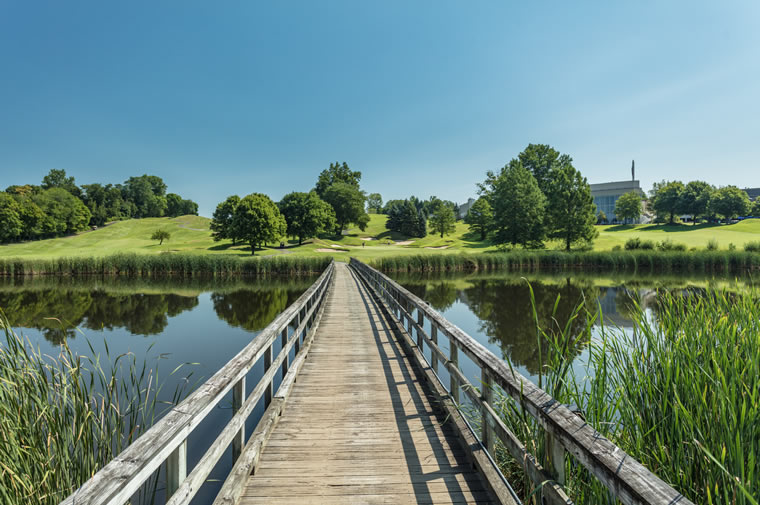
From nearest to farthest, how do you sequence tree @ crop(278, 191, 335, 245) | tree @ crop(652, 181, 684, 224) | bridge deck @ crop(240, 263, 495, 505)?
1. bridge deck @ crop(240, 263, 495, 505)
2. tree @ crop(278, 191, 335, 245)
3. tree @ crop(652, 181, 684, 224)

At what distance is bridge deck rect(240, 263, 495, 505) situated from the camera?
9.02 feet

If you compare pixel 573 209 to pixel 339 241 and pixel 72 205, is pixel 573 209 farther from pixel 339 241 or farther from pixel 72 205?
pixel 72 205

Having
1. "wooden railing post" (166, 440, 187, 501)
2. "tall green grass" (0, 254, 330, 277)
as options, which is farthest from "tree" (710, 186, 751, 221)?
"wooden railing post" (166, 440, 187, 501)

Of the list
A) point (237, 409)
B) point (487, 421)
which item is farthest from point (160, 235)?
point (487, 421)

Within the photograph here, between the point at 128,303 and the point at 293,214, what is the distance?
153 feet

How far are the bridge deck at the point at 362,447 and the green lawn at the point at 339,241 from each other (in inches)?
1455

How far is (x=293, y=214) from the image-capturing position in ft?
213

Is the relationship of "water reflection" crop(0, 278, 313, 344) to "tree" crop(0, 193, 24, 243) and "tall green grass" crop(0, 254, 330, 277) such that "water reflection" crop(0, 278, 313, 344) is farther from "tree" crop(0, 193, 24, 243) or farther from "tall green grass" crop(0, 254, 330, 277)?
"tree" crop(0, 193, 24, 243)

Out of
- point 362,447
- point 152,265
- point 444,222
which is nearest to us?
point 362,447

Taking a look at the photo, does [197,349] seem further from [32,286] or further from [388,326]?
[32,286]

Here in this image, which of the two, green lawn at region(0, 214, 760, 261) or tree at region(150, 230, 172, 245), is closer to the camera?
green lawn at region(0, 214, 760, 261)

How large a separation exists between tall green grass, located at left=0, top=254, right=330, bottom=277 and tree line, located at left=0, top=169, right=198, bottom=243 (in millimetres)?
38391

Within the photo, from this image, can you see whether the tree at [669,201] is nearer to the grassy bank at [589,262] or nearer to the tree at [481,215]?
the tree at [481,215]

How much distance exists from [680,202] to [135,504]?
93831 mm
